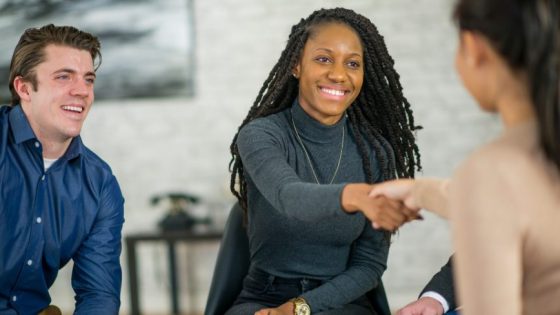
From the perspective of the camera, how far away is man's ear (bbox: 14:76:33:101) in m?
2.12

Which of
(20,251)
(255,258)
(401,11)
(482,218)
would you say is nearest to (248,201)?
(255,258)

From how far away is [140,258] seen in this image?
4641 mm

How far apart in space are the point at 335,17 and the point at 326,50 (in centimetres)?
10

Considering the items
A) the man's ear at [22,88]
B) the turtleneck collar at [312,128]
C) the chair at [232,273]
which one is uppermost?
the man's ear at [22,88]

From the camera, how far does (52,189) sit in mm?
2090

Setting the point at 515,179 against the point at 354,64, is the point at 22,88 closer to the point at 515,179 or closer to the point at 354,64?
the point at 354,64

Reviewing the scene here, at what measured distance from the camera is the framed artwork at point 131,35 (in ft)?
14.6

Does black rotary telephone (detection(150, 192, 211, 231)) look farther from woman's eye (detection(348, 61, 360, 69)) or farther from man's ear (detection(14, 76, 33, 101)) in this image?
woman's eye (detection(348, 61, 360, 69))

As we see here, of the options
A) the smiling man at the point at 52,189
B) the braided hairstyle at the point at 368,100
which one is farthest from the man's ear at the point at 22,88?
the braided hairstyle at the point at 368,100

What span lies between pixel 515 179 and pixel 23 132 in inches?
57.2

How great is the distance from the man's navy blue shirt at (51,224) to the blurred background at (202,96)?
2.26m

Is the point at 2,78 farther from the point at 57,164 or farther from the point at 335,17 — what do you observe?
the point at 335,17

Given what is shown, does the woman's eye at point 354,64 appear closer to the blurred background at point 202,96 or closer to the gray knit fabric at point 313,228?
the gray knit fabric at point 313,228

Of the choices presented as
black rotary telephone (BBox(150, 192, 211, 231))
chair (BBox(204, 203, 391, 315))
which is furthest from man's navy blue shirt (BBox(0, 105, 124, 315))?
black rotary telephone (BBox(150, 192, 211, 231))
